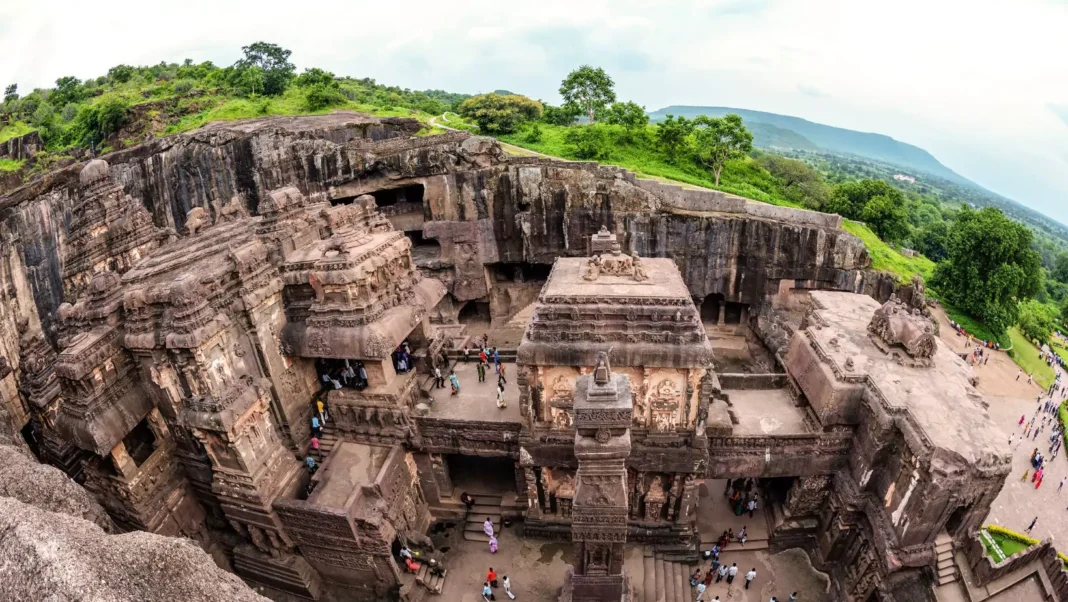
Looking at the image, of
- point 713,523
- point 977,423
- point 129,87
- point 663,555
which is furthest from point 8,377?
point 129,87

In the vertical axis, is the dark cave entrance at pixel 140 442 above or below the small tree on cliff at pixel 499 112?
below

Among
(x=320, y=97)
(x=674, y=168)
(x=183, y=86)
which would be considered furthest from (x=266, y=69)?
(x=674, y=168)

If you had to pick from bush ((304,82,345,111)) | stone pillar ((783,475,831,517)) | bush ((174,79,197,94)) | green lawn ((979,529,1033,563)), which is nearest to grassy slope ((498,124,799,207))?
bush ((304,82,345,111))

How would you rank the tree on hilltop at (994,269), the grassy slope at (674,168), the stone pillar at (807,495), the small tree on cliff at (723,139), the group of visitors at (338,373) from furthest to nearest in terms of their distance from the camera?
the small tree on cliff at (723,139) < the grassy slope at (674,168) < the tree on hilltop at (994,269) < the group of visitors at (338,373) < the stone pillar at (807,495)

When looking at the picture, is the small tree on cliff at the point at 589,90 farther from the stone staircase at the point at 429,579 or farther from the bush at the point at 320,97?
the stone staircase at the point at 429,579

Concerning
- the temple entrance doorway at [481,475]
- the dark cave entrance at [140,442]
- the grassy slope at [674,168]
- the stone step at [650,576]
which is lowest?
the stone step at [650,576]

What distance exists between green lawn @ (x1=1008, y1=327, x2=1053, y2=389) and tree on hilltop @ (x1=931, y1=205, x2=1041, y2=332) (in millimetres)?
1879

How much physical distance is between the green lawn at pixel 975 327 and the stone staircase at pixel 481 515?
100ft

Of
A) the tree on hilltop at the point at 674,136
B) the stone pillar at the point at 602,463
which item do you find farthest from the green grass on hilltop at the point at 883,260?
the stone pillar at the point at 602,463

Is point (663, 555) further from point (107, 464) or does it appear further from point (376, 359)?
point (107, 464)

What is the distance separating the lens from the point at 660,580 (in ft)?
46.5

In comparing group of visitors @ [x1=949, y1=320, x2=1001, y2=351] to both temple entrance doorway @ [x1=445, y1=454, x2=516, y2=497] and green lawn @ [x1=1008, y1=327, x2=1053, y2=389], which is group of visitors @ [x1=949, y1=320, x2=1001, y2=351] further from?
temple entrance doorway @ [x1=445, y1=454, x2=516, y2=497]

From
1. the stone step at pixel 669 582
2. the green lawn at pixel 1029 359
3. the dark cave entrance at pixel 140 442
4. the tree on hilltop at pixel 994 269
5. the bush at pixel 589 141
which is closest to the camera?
the stone step at pixel 669 582

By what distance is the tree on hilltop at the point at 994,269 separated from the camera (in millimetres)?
28875
